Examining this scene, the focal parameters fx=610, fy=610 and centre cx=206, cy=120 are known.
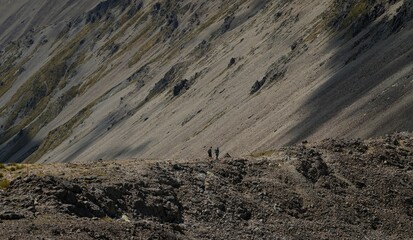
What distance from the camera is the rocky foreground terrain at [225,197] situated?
31828mm

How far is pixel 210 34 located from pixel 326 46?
7771cm

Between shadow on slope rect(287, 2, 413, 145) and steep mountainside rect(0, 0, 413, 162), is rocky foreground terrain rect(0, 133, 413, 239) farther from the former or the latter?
steep mountainside rect(0, 0, 413, 162)

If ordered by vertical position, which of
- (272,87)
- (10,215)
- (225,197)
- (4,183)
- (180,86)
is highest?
(4,183)

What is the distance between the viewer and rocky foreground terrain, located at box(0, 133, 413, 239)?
3183 cm

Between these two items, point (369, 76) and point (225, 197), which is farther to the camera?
point (369, 76)

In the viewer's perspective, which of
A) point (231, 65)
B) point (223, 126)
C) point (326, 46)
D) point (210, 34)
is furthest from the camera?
point (210, 34)

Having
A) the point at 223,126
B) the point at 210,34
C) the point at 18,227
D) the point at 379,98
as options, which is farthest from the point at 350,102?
the point at 210,34

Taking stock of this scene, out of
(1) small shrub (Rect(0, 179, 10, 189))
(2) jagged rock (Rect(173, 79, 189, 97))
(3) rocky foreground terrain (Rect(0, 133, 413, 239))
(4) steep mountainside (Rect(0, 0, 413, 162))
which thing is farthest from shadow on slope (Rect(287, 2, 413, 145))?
(2) jagged rock (Rect(173, 79, 189, 97))

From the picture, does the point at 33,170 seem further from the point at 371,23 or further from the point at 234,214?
the point at 371,23

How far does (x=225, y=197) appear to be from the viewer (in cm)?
3850

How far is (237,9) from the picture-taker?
648ft

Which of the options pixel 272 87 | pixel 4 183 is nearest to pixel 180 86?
pixel 272 87

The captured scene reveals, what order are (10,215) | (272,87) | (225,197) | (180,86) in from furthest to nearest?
1. (180,86)
2. (272,87)
3. (225,197)
4. (10,215)

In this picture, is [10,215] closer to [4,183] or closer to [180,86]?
[4,183]
